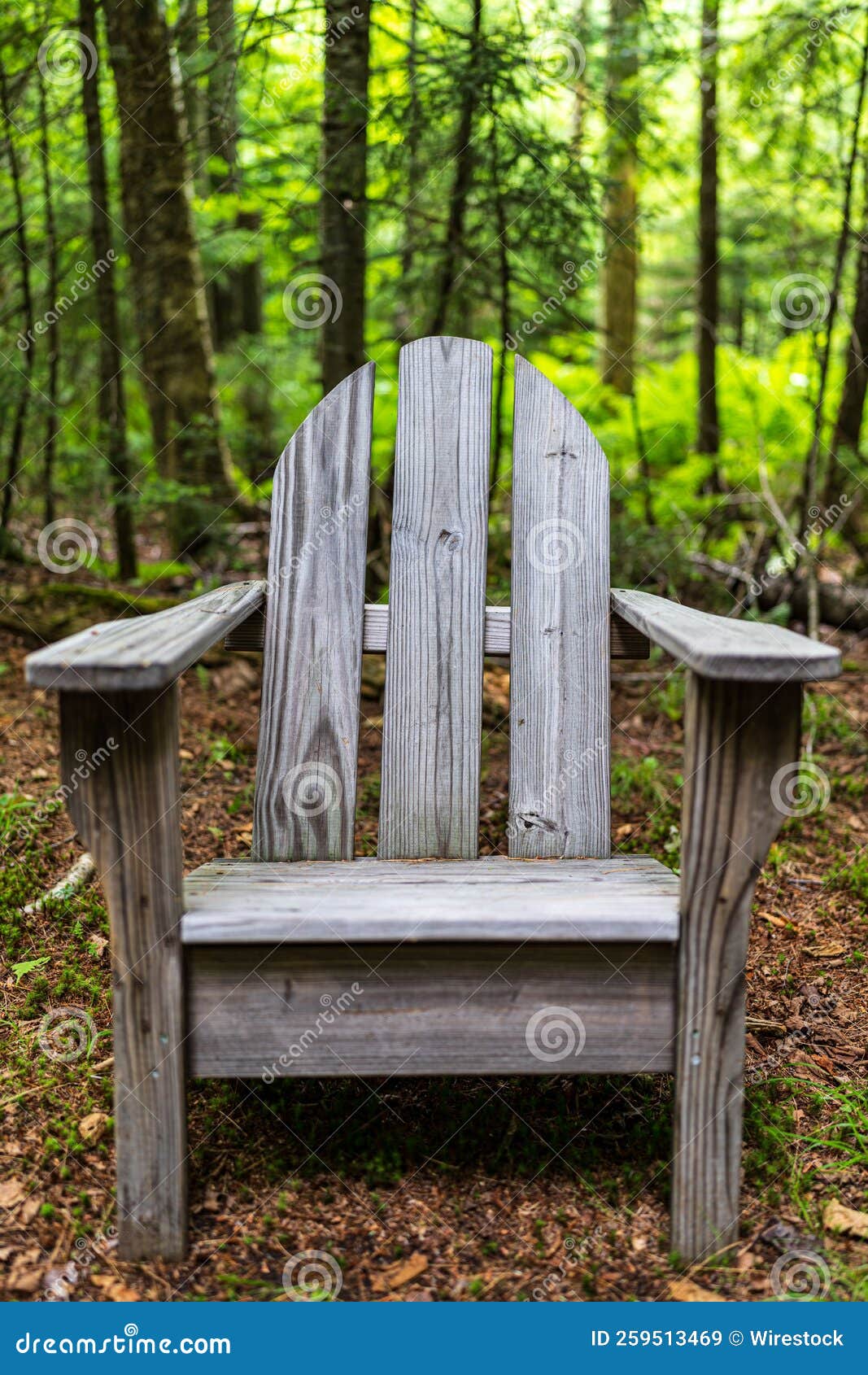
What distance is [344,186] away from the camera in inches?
135

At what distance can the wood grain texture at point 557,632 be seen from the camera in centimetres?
196

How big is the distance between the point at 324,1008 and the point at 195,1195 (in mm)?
478

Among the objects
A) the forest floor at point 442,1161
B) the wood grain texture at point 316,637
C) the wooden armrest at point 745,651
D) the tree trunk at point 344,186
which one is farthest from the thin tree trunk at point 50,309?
the wooden armrest at point 745,651

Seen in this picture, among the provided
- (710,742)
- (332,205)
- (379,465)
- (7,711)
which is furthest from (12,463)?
(710,742)

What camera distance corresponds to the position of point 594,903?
1.56 meters

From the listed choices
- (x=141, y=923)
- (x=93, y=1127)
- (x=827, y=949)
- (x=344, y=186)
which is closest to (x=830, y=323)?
(x=344, y=186)

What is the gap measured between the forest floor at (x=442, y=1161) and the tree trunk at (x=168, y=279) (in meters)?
2.25

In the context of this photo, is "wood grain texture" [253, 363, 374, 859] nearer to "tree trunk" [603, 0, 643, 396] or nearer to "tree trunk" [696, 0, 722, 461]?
"tree trunk" [603, 0, 643, 396]

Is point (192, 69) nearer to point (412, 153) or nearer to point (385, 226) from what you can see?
point (385, 226)

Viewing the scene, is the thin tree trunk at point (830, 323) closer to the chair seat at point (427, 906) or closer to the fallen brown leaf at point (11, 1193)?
the chair seat at point (427, 906)

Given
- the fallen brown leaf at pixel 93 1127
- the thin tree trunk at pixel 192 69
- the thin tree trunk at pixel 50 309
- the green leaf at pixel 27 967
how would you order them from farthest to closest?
the thin tree trunk at pixel 50 309, the thin tree trunk at pixel 192 69, the green leaf at pixel 27 967, the fallen brown leaf at pixel 93 1127

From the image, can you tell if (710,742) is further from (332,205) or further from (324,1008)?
(332,205)

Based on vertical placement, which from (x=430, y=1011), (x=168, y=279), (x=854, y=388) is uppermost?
(x=168, y=279)

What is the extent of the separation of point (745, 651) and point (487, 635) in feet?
2.54
